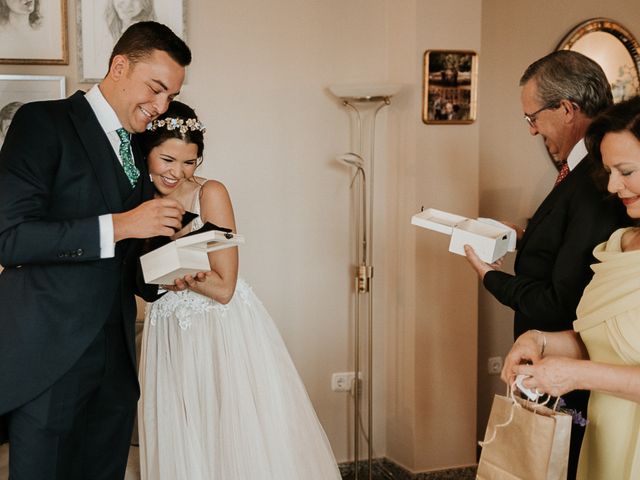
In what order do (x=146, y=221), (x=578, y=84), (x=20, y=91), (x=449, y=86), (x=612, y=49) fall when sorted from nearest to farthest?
(x=146, y=221)
(x=578, y=84)
(x=20, y=91)
(x=449, y=86)
(x=612, y=49)

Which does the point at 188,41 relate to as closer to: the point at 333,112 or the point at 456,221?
the point at 333,112

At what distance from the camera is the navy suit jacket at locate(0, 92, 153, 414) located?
1.89 m

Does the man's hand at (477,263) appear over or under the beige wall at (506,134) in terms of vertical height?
under

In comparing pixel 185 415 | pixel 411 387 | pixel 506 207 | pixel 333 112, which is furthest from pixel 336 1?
pixel 185 415

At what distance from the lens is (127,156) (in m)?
2.19

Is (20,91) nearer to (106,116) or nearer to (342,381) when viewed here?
(106,116)

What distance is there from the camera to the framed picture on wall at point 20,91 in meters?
3.23

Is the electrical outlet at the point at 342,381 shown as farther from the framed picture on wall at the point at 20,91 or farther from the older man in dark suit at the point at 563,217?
the framed picture on wall at the point at 20,91

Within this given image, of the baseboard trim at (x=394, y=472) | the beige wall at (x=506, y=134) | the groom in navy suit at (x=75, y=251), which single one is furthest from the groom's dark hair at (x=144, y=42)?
the baseboard trim at (x=394, y=472)

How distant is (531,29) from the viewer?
4.11m

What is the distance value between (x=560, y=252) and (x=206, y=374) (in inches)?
48.4

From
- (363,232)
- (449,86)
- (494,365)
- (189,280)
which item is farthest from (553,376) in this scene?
(494,365)

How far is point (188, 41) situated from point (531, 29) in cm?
190

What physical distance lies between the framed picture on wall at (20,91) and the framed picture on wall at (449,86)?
167 centimetres
